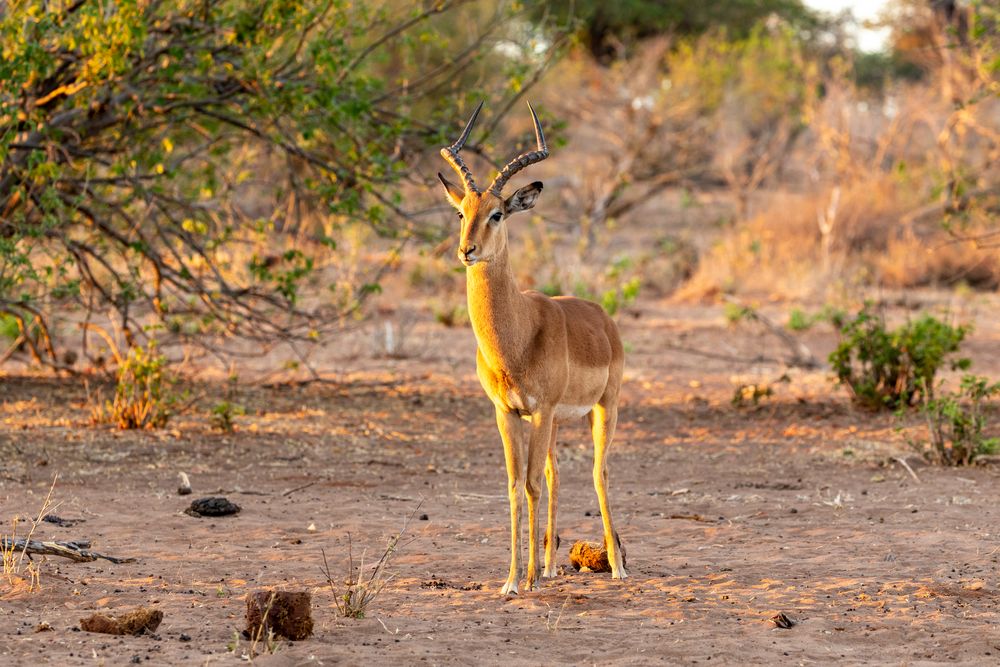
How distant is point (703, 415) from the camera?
34.1 feet

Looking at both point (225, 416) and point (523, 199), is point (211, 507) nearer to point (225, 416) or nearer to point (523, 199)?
point (225, 416)

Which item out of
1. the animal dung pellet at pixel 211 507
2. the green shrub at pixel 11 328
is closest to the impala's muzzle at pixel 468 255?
the animal dung pellet at pixel 211 507

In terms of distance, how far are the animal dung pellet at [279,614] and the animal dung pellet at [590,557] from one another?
5.60ft

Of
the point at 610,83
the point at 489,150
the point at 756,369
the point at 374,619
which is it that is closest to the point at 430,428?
the point at 489,150

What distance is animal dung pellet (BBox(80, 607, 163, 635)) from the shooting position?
183 inches

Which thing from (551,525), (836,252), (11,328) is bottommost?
(551,525)

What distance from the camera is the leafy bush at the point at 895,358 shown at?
9602mm

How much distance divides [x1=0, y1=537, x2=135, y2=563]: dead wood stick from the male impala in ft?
5.89

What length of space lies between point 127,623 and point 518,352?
1.91 metres

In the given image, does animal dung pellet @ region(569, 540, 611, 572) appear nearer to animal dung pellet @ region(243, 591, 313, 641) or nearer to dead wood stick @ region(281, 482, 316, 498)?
animal dung pellet @ region(243, 591, 313, 641)

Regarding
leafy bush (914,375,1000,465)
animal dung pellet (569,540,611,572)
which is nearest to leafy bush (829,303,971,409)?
leafy bush (914,375,1000,465)

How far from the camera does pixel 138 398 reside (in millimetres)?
8922

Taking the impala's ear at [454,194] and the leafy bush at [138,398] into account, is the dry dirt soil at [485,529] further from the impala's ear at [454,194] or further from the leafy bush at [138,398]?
the impala's ear at [454,194]

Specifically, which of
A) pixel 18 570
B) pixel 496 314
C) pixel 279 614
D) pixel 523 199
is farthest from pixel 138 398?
pixel 279 614
